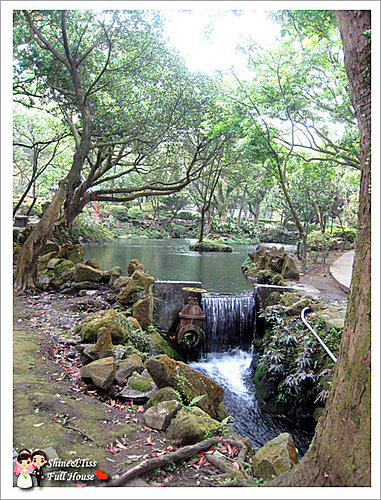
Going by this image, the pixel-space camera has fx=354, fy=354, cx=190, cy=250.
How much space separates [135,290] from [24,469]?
517cm

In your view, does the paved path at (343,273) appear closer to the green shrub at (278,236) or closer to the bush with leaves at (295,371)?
the bush with leaves at (295,371)

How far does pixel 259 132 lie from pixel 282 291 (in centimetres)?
484

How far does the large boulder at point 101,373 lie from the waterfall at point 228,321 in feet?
15.1

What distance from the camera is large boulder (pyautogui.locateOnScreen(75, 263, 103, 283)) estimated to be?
8281 mm

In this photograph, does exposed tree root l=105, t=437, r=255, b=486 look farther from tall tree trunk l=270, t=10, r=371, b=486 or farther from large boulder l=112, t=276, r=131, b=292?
large boulder l=112, t=276, r=131, b=292

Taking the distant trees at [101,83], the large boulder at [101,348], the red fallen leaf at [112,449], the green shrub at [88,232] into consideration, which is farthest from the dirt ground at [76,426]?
the green shrub at [88,232]

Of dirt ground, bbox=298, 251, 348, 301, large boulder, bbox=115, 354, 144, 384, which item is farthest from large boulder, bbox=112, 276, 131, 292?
dirt ground, bbox=298, 251, 348, 301

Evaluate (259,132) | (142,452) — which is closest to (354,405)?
(142,452)

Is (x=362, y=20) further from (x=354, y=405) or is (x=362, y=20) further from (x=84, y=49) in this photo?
(x=84, y=49)

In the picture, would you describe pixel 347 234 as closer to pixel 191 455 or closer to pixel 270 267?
pixel 270 267

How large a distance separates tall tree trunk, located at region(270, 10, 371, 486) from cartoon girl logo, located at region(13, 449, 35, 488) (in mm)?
1459

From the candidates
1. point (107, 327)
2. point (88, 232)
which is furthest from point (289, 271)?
point (88, 232)

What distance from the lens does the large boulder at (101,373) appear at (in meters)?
3.79

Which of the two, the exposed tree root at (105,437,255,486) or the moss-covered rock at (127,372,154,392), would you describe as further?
the moss-covered rock at (127,372,154,392)
